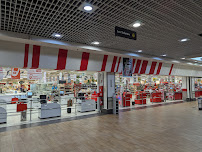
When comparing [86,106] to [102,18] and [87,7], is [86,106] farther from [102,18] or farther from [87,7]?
[87,7]

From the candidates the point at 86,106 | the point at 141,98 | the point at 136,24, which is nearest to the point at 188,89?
the point at 141,98

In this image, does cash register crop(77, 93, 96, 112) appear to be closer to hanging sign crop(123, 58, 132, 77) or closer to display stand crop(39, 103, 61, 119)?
display stand crop(39, 103, 61, 119)

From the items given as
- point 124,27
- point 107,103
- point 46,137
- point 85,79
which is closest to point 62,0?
point 124,27

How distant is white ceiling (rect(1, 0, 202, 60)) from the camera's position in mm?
3123

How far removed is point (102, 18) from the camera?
12.6 ft

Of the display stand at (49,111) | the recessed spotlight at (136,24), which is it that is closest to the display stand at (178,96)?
the display stand at (49,111)

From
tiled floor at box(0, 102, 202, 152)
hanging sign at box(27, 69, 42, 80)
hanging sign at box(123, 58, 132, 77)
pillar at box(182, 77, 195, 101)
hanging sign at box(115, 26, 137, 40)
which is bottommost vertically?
tiled floor at box(0, 102, 202, 152)

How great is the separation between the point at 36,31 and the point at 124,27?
276 centimetres

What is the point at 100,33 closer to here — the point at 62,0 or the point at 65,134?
the point at 62,0

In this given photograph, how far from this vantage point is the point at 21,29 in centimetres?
450

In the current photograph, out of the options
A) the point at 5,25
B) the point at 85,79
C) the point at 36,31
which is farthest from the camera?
the point at 85,79

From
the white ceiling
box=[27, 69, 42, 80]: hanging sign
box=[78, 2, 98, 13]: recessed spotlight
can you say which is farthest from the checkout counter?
box=[78, 2, 98, 13]: recessed spotlight

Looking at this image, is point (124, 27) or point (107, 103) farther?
point (107, 103)

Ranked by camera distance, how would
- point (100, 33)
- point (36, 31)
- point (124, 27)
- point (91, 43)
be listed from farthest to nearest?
point (91, 43) → point (100, 33) → point (36, 31) → point (124, 27)
